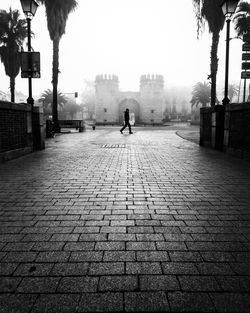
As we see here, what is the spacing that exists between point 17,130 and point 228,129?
679 centimetres

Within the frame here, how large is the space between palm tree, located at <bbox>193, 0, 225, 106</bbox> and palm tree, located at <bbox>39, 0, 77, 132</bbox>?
8.93 meters

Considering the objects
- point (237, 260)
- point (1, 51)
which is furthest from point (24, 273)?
point (1, 51)

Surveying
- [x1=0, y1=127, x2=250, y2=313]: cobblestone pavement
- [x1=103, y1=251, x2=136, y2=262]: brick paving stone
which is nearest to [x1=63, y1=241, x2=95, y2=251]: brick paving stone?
[x1=0, y1=127, x2=250, y2=313]: cobblestone pavement

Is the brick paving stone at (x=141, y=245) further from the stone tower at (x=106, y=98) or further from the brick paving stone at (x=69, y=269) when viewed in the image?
the stone tower at (x=106, y=98)

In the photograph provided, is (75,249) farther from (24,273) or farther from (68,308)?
(68,308)

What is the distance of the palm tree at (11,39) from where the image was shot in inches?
1009

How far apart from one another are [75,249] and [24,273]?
0.53m

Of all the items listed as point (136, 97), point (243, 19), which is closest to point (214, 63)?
point (243, 19)

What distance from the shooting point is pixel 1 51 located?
25594 mm

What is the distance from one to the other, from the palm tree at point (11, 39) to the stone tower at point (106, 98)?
3470 centimetres

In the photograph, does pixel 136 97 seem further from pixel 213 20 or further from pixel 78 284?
pixel 78 284

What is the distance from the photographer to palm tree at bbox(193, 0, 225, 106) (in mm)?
14961

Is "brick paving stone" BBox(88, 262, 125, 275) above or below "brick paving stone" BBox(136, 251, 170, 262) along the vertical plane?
below

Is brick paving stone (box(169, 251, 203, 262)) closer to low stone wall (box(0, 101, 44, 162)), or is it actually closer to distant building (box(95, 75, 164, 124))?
low stone wall (box(0, 101, 44, 162))
